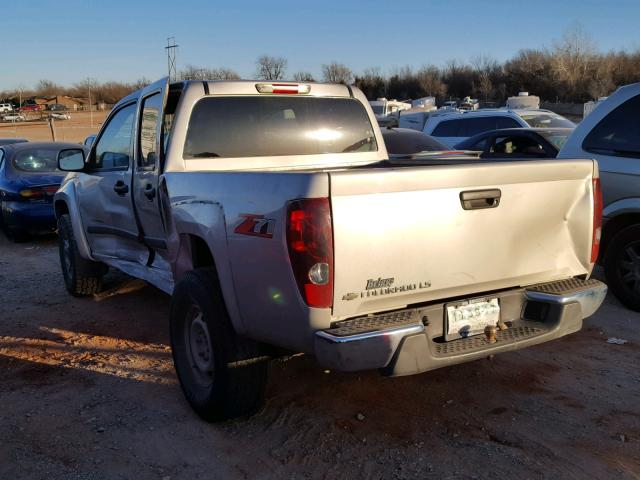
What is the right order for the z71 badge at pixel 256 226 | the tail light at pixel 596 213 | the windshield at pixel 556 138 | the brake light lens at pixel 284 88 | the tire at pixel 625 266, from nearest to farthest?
the z71 badge at pixel 256 226 < the tail light at pixel 596 213 < the brake light lens at pixel 284 88 < the tire at pixel 625 266 < the windshield at pixel 556 138

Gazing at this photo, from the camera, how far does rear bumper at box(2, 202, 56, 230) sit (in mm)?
9648

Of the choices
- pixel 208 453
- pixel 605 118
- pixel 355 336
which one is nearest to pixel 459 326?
pixel 355 336

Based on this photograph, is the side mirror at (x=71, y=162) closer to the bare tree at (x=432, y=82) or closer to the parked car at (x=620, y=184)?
the parked car at (x=620, y=184)

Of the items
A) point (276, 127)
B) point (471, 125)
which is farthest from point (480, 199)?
point (471, 125)

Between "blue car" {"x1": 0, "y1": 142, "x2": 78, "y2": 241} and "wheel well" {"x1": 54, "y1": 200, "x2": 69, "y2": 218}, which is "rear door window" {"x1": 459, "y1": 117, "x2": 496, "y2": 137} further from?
"wheel well" {"x1": 54, "y1": 200, "x2": 69, "y2": 218}

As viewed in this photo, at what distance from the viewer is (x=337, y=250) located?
2.79m

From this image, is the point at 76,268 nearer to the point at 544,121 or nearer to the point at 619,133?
the point at 619,133

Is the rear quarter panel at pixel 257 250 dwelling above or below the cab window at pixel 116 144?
below

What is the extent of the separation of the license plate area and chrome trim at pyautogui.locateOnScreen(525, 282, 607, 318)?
9.5 inches

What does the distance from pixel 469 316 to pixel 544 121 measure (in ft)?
40.9

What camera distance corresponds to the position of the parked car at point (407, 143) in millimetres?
9812

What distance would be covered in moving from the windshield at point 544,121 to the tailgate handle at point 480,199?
11.7 m

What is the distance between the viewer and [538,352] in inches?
183

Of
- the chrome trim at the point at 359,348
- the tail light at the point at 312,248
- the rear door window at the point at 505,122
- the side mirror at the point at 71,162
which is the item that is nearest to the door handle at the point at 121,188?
the side mirror at the point at 71,162
